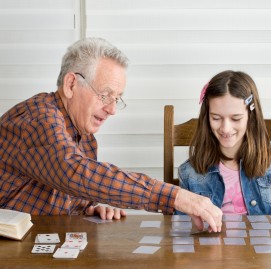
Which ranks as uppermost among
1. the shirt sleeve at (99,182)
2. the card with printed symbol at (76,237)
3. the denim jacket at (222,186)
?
the shirt sleeve at (99,182)

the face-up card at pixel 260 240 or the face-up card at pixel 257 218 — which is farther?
the face-up card at pixel 257 218

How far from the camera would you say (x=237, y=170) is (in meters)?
2.65

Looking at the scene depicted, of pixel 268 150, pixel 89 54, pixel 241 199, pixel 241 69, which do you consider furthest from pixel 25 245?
pixel 241 69

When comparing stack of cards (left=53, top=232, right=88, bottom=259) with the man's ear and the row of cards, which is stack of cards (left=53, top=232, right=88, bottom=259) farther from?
the man's ear

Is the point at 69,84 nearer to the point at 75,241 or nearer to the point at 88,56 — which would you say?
the point at 88,56

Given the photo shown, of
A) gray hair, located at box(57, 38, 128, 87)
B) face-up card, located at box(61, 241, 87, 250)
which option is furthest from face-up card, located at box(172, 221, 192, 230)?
gray hair, located at box(57, 38, 128, 87)

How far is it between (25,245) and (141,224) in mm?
409

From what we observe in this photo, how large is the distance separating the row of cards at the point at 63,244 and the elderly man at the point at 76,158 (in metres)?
0.14

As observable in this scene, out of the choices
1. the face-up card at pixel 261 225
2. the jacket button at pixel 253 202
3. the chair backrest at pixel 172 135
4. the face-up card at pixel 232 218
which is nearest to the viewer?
the face-up card at pixel 261 225

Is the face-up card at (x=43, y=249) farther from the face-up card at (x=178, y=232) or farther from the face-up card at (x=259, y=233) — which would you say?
the face-up card at (x=259, y=233)

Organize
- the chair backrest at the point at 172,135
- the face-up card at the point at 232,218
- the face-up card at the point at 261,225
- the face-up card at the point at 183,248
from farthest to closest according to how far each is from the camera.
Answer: the chair backrest at the point at 172,135, the face-up card at the point at 232,218, the face-up card at the point at 261,225, the face-up card at the point at 183,248

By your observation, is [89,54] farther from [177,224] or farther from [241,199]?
[241,199]

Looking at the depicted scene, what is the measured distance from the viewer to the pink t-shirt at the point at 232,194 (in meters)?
2.57

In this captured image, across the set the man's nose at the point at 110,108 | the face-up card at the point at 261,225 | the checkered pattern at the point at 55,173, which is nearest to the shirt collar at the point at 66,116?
the checkered pattern at the point at 55,173
